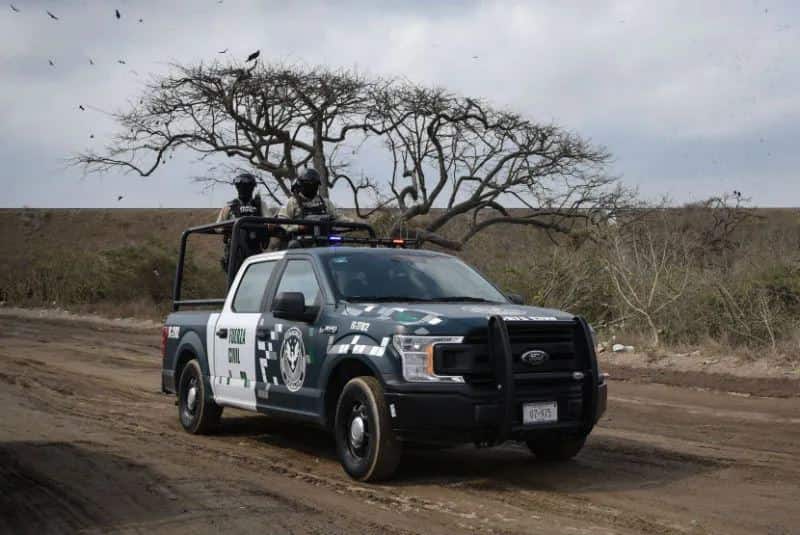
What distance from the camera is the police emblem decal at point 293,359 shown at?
325 inches

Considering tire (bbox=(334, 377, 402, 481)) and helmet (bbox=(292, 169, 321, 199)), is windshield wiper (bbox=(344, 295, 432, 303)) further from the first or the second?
helmet (bbox=(292, 169, 321, 199))

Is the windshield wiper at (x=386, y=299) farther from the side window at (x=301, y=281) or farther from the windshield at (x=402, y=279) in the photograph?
the side window at (x=301, y=281)

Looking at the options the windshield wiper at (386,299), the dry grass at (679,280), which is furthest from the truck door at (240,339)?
the dry grass at (679,280)

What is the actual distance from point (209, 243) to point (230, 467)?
50352mm

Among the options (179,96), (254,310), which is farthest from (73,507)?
(179,96)

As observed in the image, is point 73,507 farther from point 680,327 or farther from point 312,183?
point 680,327

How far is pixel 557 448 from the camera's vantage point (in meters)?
8.39

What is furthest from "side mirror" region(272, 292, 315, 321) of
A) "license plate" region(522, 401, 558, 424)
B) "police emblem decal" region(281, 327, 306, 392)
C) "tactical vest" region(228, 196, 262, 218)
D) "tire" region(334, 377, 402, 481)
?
"tactical vest" region(228, 196, 262, 218)

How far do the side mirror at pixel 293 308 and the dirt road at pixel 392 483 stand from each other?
4.03 ft

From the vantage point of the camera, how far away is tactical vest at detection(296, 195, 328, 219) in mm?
11555

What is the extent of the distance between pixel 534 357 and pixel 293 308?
199 cm

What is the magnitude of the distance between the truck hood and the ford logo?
242mm

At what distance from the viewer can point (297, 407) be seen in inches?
327

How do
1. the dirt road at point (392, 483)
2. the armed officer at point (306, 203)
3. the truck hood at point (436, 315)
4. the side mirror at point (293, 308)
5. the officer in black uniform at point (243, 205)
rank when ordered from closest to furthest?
the dirt road at point (392, 483)
the truck hood at point (436, 315)
the side mirror at point (293, 308)
the armed officer at point (306, 203)
the officer in black uniform at point (243, 205)
